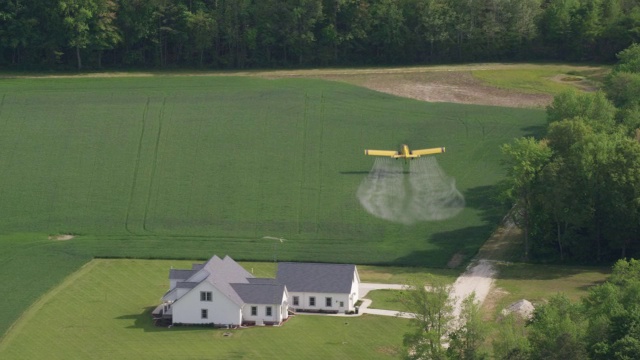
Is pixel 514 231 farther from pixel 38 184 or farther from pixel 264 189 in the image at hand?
pixel 38 184

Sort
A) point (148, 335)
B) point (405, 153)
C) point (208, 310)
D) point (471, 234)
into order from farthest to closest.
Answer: point (405, 153) < point (471, 234) < point (208, 310) < point (148, 335)

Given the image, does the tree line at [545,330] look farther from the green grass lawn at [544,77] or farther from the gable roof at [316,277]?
the green grass lawn at [544,77]

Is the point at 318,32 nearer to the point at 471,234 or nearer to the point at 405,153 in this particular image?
the point at 405,153

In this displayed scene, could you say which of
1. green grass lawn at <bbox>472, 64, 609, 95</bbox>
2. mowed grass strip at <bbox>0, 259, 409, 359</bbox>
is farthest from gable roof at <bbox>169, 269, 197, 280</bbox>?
green grass lawn at <bbox>472, 64, 609, 95</bbox>

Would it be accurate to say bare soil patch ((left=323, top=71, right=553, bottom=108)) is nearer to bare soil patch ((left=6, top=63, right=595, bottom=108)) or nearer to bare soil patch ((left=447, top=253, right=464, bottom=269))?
bare soil patch ((left=6, top=63, right=595, bottom=108))

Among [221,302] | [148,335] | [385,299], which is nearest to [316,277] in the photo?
[385,299]

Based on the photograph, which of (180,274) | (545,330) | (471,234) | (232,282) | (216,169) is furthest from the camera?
(216,169)
